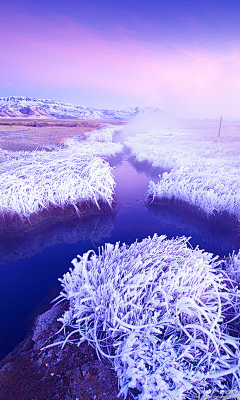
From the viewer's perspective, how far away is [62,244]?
6895 mm

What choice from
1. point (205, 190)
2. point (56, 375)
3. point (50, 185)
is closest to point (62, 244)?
point (50, 185)

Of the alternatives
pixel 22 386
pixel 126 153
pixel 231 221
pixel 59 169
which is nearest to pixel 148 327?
pixel 22 386

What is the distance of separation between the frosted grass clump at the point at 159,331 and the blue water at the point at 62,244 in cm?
184

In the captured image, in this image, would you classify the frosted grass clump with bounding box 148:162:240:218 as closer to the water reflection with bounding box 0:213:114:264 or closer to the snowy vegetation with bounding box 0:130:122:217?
the snowy vegetation with bounding box 0:130:122:217

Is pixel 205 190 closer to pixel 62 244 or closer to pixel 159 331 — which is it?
pixel 62 244

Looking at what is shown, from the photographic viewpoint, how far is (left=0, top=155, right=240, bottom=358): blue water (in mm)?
4383

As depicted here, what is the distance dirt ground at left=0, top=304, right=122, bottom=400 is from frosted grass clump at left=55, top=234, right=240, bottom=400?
162 millimetres

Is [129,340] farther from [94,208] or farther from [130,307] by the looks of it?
[94,208]

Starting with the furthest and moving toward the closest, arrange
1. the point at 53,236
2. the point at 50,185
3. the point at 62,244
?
the point at 50,185, the point at 53,236, the point at 62,244

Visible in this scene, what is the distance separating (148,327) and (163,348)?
0.28 m

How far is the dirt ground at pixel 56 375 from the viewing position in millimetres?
2307

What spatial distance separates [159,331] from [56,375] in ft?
4.83

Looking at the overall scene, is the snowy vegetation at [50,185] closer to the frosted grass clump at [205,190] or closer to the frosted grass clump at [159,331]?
the frosted grass clump at [205,190]

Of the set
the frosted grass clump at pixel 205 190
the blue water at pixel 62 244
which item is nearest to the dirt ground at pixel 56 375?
the blue water at pixel 62 244
